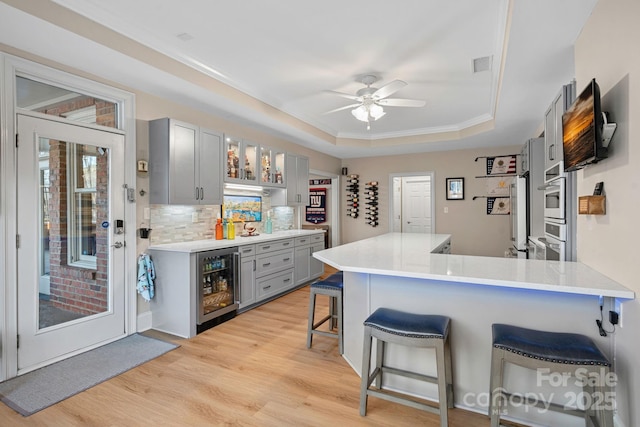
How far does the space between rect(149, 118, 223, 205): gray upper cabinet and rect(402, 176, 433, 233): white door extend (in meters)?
5.70

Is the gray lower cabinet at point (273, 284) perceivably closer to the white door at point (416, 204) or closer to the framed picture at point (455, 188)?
the framed picture at point (455, 188)

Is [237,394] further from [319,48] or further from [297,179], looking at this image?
[297,179]

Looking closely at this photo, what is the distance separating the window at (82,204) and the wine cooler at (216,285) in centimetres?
98

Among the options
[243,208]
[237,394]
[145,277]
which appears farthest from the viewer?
[243,208]

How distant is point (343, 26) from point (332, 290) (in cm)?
219

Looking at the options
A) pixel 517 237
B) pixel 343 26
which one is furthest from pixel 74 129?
pixel 517 237

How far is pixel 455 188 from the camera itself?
657 cm

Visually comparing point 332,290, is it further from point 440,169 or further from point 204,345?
point 440,169

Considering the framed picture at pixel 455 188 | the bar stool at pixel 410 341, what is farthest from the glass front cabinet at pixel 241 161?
the framed picture at pixel 455 188

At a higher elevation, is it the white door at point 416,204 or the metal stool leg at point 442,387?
the white door at point 416,204

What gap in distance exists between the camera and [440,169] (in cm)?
668

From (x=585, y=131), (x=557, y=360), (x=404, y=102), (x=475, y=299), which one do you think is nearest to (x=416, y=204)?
(x=404, y=102)

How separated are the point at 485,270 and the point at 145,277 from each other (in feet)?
10.1

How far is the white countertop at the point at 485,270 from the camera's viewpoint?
163 cm
